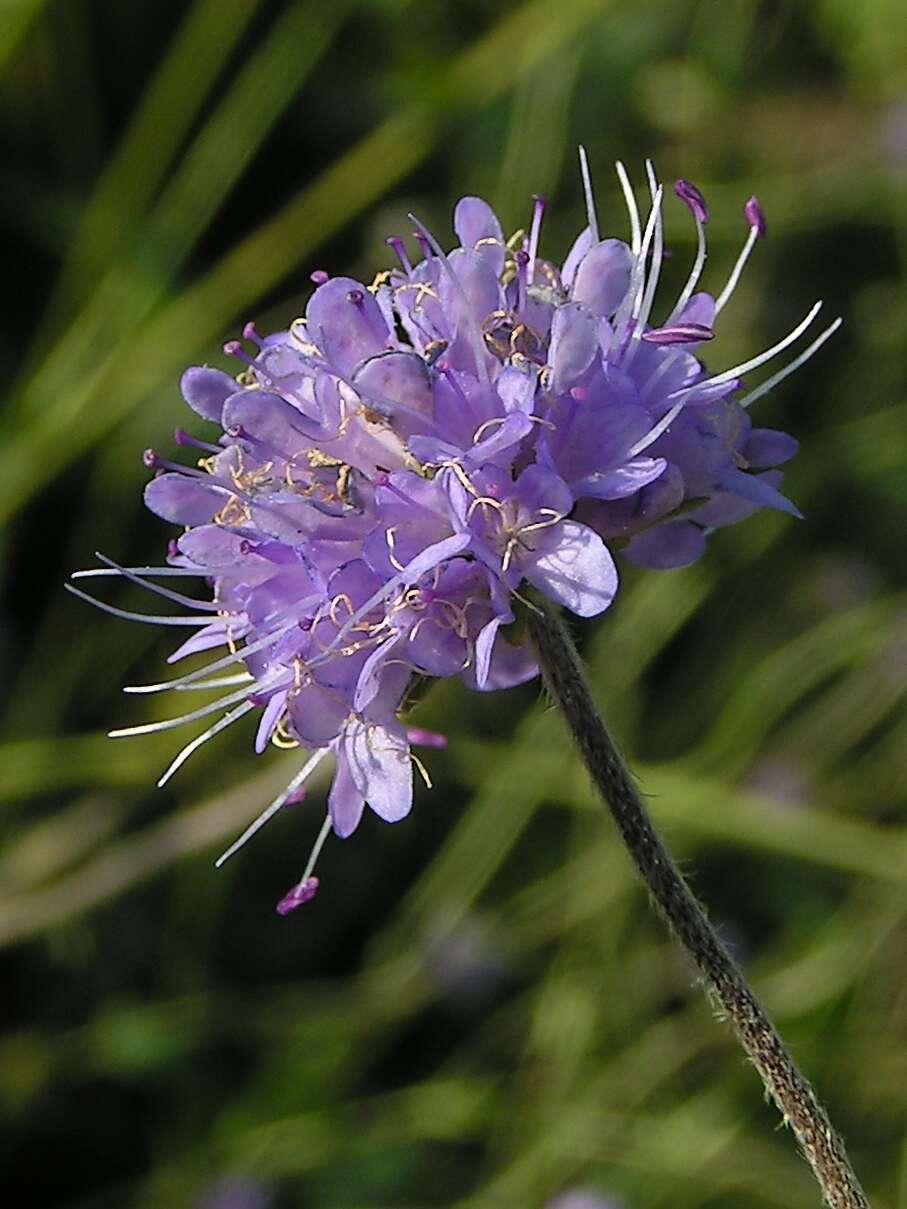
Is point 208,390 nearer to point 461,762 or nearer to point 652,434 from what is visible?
point 652,434

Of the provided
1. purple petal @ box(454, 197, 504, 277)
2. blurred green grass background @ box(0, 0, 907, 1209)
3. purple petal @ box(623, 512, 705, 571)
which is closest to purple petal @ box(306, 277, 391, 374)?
purple petal @ box(454, 197, 504, 277)

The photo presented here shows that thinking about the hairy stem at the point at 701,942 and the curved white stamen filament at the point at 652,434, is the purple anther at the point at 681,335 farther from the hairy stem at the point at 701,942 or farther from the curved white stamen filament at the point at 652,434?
the hairy stem at the point at 701,942

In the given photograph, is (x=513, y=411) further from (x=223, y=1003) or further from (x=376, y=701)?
(x=223, y=1003)

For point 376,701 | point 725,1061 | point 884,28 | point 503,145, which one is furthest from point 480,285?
point 884,28

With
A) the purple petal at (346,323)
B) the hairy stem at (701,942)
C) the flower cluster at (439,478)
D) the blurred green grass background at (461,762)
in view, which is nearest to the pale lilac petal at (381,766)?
the flower cluster at (439,478)

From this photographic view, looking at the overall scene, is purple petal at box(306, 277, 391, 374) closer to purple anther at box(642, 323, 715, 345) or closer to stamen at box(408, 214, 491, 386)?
stamen at box(408, 214, 491, 386)

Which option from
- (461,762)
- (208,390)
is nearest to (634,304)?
(208,390)

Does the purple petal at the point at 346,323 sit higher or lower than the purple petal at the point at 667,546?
higher
